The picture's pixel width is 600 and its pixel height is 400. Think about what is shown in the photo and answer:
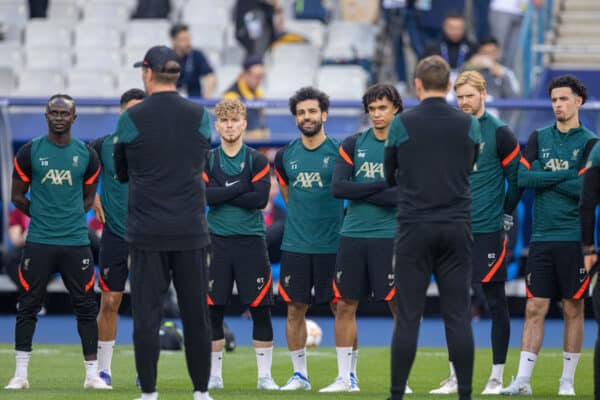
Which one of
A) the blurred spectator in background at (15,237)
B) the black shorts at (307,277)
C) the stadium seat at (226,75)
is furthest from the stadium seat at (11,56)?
the black shorts at (307,277)

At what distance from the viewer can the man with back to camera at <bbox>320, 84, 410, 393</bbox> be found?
9.72 metres

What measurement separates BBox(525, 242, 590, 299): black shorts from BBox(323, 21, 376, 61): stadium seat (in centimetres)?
1110

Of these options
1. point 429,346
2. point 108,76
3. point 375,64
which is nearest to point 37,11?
point 108,76

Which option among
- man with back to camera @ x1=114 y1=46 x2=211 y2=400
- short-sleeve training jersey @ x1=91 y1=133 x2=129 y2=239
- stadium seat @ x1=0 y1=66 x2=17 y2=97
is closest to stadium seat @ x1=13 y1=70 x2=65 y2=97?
stadium seat @ x1=0 y1=66 x2=17 y2=97

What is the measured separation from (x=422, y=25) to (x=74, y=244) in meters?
10.9

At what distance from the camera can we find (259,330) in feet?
33.3

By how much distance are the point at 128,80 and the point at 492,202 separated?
36.9 ft

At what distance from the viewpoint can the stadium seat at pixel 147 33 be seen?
69.9 feet

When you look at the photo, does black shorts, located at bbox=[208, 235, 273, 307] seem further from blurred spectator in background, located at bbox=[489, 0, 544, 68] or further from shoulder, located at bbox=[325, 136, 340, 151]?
blurred spectator in background, located at bbox=[489, 0, 544, 68]

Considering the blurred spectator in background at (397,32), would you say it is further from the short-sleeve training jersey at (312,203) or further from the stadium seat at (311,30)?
the short-sleeve training jersey at (312,203)

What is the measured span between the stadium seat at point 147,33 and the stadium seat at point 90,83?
1.25 metres

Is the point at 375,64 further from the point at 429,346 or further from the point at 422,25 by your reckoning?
the point at 429,346

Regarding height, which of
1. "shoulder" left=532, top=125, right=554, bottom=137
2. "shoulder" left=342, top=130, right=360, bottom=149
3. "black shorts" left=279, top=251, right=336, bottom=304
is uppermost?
"shoulder" left=532, top=125, right=554, bottom=137

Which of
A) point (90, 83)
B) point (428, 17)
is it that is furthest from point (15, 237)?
point (428, 17)
